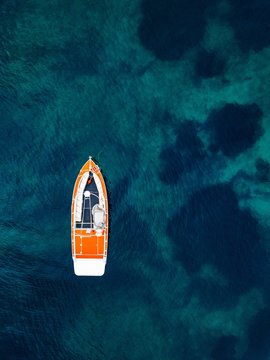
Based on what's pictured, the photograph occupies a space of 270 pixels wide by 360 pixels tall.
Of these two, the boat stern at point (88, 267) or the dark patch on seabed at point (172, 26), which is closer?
the boat stern at point (88, 267)

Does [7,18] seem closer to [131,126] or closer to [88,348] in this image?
[131,126]

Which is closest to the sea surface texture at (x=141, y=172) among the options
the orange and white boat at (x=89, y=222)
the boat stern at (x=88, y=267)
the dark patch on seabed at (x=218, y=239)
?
the dark patch on seabed at (x=218, y=239)

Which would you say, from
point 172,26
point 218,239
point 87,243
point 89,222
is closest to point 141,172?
point 89,222

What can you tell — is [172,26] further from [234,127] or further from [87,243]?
[87,243]

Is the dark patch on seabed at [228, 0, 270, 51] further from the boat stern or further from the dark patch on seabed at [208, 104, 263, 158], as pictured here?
the boat stern

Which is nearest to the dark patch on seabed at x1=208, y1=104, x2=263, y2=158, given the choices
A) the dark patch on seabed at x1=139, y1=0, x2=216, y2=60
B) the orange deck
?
the dark patch on seabed at x1=139, y1=0, x2=216, y2=60

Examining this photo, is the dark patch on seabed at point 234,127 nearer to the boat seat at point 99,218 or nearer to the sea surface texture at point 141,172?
the sea surface texture at point 141,172
